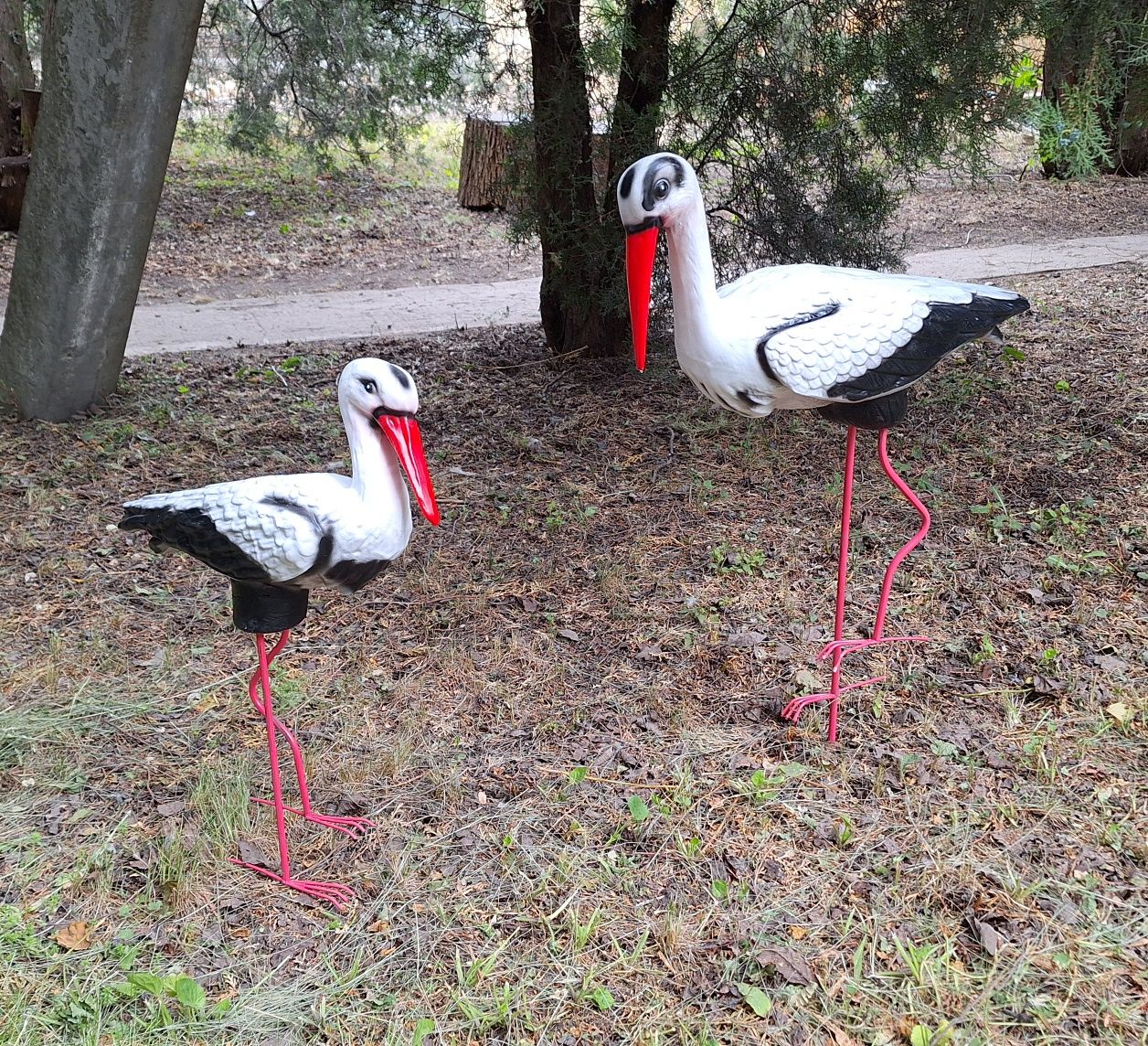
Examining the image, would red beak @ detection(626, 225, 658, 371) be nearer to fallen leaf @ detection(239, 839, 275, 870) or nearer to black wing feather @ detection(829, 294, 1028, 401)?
black wing feather @ detection(829, 294, 1028, 401)

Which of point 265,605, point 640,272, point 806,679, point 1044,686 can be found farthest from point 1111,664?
point 265,605

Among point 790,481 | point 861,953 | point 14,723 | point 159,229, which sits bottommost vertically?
point 861,953

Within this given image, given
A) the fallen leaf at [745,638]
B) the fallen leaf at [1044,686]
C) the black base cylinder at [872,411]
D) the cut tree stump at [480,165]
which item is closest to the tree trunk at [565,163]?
the fallen leaf at [745,638]

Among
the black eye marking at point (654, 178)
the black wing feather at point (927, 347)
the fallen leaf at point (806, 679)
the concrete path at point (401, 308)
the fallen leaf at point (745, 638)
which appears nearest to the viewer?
the black eye marking at point (654, 178)

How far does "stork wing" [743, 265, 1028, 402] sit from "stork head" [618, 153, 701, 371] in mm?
300

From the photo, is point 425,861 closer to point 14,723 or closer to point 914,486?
point 14,723

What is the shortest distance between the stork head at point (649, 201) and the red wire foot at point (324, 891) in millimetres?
1851

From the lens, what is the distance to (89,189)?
5551 mm

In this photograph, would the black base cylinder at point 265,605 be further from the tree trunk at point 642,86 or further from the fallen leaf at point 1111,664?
the tree trunk at point 642,86

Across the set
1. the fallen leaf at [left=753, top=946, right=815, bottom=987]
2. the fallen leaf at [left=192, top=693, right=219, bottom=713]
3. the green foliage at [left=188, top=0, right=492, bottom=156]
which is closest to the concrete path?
the green foliage at [left=188, top=0, right=492, bottom=156]

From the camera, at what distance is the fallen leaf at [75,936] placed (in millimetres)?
2727

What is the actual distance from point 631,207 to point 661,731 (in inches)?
68.3

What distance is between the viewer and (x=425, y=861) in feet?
9.98

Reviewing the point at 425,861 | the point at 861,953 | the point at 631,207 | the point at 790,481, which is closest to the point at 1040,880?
the point at 861,953
